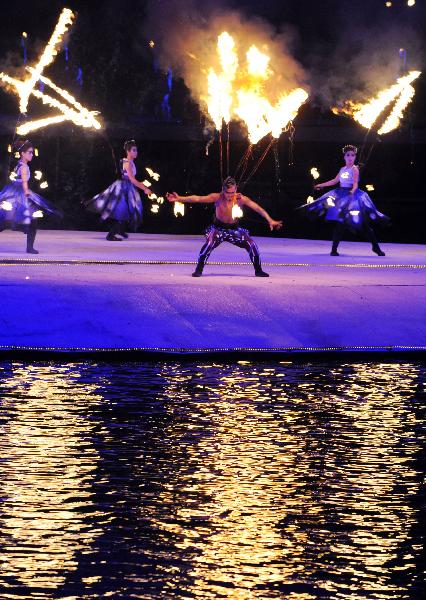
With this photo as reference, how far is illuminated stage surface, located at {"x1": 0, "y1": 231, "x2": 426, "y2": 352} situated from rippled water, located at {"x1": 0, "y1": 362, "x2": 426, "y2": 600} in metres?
2.20

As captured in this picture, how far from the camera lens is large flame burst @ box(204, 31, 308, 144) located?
1224 inches

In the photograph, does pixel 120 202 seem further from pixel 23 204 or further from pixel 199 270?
pixel 199 270

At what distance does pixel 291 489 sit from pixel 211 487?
0.41 meters

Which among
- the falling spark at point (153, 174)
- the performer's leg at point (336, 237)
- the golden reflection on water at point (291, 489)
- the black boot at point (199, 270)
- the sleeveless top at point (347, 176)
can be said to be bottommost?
the golden reflection on water at point (291, 489)

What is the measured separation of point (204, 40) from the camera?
36344 mm

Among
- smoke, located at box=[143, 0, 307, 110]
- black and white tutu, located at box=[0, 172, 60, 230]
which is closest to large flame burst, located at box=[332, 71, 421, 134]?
smoke, located at box=[143, 0, 307, 110]

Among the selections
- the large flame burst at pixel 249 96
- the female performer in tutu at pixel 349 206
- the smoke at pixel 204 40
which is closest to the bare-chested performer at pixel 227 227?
the female performer in tutu at pixel 349 206

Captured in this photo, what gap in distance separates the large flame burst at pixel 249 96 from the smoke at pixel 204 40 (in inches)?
23.5

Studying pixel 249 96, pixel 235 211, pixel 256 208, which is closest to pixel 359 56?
pixel 249 96

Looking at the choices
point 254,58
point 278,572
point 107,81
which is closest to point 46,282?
point 278,572

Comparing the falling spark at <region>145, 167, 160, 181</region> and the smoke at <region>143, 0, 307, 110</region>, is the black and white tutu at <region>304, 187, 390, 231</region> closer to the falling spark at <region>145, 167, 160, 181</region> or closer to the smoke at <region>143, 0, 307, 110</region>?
the smoke at <region>143, 0, 307, 110</region>

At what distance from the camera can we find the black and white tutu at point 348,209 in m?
25.6

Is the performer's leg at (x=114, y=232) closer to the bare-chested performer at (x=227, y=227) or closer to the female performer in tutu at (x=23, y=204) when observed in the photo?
the female performer in tutu at (x=23, y=204)

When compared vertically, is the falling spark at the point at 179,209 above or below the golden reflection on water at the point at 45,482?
above
